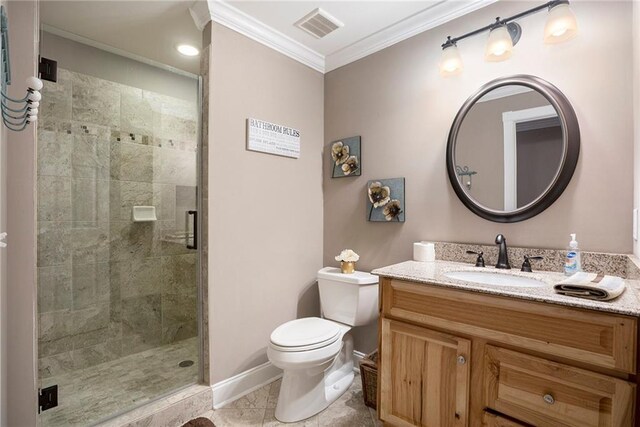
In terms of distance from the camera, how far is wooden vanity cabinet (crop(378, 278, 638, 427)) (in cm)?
99

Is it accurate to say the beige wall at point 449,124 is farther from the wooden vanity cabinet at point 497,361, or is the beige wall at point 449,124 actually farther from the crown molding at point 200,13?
the crown molding at point 200,13

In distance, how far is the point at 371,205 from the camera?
2.25m

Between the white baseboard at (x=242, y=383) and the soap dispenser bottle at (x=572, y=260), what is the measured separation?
74.0 inches

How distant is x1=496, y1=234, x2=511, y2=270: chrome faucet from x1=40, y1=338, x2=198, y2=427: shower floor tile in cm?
195

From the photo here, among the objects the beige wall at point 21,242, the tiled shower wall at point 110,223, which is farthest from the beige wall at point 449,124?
the beige wall at point 21,242

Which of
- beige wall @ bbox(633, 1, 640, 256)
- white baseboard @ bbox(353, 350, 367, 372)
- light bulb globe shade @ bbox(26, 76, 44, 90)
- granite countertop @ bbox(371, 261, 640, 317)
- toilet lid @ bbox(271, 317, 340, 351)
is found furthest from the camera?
white baseboard @ bbox(353, 350, 367, 372)

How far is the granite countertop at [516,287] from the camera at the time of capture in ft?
3.26

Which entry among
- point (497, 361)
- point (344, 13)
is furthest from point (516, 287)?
point (344, 13)

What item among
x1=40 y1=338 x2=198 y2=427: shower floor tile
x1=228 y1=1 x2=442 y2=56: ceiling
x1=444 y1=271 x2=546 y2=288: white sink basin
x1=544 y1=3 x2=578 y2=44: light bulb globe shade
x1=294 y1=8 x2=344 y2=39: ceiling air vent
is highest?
x1=228 y1=1 x2=442 y2=56: ceiling

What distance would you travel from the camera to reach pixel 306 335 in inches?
69.5

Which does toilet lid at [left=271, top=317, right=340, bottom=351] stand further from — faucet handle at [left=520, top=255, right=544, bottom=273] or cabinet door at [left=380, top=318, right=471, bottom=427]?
faucet handle at [left=520, top=255, right=544, bottom=273]

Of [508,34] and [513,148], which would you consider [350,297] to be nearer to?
[513,148]

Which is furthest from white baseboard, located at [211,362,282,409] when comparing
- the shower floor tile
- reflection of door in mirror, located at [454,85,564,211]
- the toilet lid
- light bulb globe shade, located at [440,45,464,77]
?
light bulb globe shade, located at [440,45,464,77]

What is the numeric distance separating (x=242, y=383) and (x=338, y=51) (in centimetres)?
253
